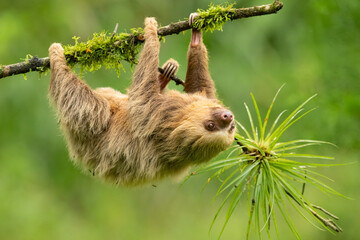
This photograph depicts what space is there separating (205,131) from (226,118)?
30 cm

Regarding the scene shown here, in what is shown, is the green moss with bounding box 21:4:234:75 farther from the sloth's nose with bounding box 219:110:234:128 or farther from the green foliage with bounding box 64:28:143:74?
the sloth's nose with bounding box 219:110:234:128

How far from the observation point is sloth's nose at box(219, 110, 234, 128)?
6207 millimetres

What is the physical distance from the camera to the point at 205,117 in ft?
20.9

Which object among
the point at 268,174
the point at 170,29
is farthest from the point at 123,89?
the point at 268,174

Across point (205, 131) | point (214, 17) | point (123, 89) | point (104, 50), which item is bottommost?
point (205, 131)

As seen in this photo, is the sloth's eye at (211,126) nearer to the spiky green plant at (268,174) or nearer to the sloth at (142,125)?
the sloth at (142,125)

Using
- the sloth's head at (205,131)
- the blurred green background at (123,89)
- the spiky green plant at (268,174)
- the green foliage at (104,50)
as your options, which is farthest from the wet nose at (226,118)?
the blurred green background at (123,89)

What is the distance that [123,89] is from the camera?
12055 millimetres

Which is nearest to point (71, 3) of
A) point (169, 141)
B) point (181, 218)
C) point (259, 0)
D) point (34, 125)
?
point (34, 125)

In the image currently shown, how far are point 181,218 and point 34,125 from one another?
4.36 m

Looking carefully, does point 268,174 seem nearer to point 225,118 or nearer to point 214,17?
point 225,118

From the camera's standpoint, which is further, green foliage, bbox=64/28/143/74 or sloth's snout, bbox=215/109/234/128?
green foliage, bbox=64/28/143/74

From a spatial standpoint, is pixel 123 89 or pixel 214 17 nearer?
pixel 214 17

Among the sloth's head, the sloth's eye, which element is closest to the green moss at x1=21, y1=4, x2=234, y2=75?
the sloth's head
